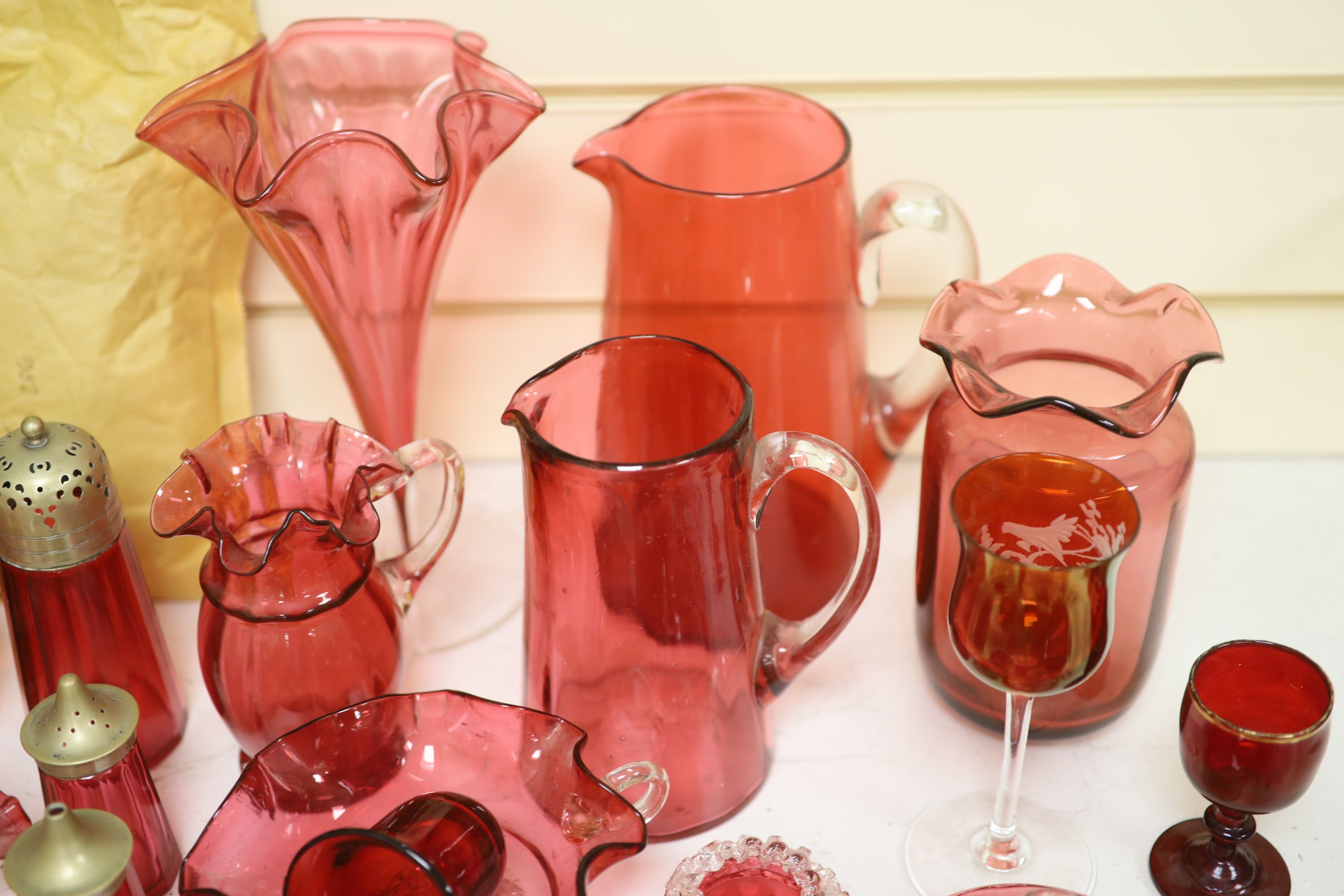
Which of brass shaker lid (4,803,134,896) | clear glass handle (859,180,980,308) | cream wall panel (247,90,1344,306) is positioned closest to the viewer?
brass shaker lid (4,803,134,896)

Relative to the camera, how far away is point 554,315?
33.2 inches

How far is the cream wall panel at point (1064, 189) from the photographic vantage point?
774 mm

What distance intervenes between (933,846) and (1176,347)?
28 cm

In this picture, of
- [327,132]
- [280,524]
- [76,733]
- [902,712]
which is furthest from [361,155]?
[902,712]

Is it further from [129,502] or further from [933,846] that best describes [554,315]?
[933,846]

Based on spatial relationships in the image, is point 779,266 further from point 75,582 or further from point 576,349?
point 75,582

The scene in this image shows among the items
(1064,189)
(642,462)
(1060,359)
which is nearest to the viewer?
(642,462)

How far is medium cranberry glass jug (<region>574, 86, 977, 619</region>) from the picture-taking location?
64cm

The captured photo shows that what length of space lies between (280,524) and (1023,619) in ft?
1.25

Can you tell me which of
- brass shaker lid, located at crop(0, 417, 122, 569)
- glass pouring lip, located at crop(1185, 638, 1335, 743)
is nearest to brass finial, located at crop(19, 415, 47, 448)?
brass shaker lid, located at crop(0, 417, 122, 569)

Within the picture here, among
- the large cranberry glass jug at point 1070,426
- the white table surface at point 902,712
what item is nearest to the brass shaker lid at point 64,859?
the white table surface at point 902,712

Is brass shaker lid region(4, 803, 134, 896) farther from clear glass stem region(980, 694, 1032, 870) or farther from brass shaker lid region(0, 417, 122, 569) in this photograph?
clear glass stem region(980, 694, 1032, 870)

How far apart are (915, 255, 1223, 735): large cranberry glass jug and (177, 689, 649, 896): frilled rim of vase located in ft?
0.70

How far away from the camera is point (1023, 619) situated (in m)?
0.51
